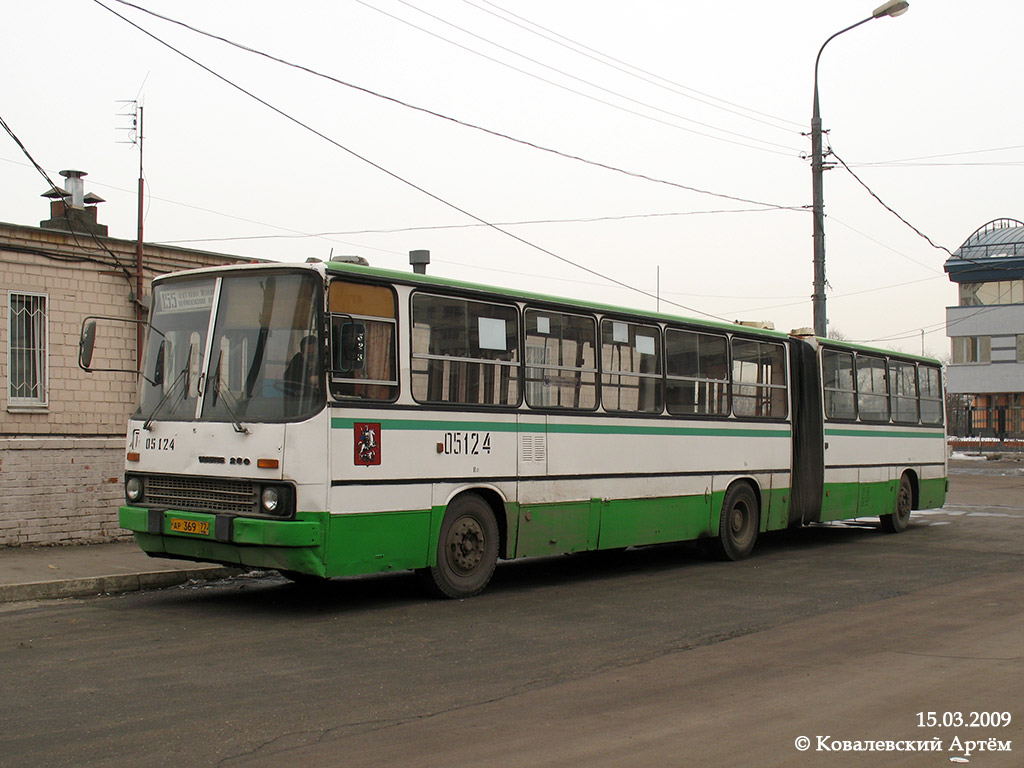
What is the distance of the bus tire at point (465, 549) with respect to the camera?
10.5 m

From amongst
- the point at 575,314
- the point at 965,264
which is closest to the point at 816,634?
the point at 575,314

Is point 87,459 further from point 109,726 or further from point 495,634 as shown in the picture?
point 109,726

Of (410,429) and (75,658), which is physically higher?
(410,429)

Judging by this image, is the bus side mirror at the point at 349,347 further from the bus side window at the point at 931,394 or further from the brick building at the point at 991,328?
the brick building at the point at 991,328

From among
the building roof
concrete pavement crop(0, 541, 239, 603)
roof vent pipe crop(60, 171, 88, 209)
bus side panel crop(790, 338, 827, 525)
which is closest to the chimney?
roof vent pipe crop(60, 171, 88, 209)

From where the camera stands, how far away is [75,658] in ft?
25.4

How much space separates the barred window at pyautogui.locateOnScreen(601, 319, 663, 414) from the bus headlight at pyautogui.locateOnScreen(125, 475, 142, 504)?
509 centimetres

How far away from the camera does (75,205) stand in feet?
64.3

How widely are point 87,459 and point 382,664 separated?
8281 millimetres

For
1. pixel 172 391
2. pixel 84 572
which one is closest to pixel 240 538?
pixel 172 391

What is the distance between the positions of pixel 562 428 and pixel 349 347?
10.7 ft

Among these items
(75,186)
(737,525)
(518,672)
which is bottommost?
(518,672)

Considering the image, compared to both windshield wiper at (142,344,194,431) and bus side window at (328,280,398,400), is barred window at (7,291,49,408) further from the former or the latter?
bus side window at (328,280,398,400)

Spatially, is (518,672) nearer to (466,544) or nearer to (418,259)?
(466,544)
